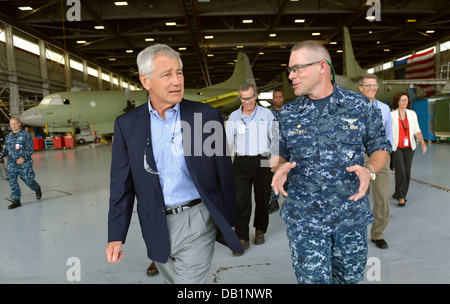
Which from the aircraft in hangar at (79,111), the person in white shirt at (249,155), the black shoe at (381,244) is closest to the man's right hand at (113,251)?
the person in white shirt at (249,155)

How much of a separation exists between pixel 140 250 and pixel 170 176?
2536 millimetres

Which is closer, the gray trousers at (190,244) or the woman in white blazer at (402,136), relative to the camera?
the gray trousers at (190,244)

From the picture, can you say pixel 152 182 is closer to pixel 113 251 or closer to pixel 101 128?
pixel 113 251

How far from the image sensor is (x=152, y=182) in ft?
6.25

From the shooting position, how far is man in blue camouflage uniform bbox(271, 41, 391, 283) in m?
1.93

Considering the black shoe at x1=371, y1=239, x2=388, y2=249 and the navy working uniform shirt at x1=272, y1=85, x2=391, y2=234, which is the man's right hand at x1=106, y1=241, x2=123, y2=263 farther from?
the black shoe at x1=371, y1=239, x2=388, y2=249

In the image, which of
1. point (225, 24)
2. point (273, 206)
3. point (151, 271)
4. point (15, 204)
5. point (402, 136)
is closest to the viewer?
point (151, 271)

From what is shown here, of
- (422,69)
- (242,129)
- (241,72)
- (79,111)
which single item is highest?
(422,69)

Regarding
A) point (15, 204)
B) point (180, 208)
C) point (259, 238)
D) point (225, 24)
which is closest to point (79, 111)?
point (225, 24)

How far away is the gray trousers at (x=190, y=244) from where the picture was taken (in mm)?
1888

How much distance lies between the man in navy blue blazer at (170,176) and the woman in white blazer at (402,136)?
431 centimetres

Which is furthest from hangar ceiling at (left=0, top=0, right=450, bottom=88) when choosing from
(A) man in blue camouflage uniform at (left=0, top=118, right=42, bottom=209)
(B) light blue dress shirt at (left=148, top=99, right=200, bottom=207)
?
(B) light blue dress shirt at (left=148, top=99, right=200, bottom=207)

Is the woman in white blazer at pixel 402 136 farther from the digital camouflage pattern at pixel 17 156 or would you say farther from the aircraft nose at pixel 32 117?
the aircraft nose at pixel 32 117

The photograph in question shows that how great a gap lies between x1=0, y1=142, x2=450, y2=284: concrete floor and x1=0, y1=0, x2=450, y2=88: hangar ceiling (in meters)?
11.3
